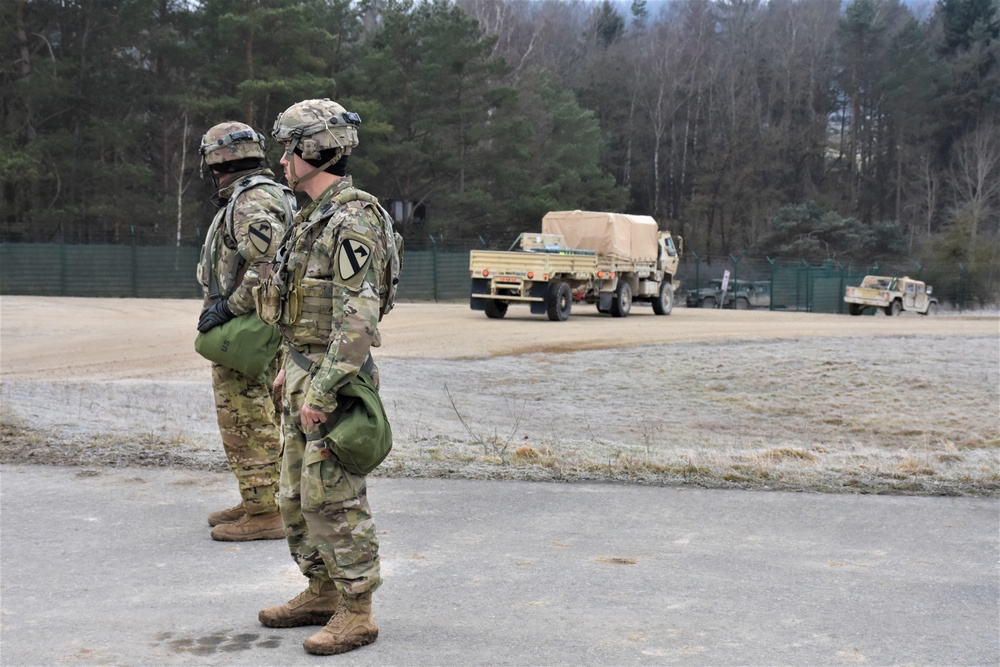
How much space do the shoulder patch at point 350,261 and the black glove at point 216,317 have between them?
67.1 inches

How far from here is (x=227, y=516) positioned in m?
5.95

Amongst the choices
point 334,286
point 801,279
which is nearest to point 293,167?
point 334,286

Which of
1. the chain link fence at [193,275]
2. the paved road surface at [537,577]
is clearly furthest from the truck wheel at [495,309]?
the paved road surface at [537,577]

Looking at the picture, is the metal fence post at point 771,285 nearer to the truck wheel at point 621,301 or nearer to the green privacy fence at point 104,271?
the green privacy fence at point 104,271

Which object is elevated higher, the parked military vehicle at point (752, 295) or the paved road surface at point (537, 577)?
the parked military vehicle at point (752, 295)

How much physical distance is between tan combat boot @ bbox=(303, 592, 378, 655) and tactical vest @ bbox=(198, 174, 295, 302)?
207 centimetres

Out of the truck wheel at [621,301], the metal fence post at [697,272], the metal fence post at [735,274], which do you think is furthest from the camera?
the metal fence post at [697,272]

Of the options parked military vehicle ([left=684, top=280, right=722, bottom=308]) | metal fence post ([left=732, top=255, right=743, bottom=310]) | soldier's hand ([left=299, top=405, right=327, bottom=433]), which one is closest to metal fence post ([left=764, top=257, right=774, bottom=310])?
metal fence post ([left=732, top=255, right=743, bottom=310])

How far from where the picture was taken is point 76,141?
43281 millimetres

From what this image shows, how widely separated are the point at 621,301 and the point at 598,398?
544 inches

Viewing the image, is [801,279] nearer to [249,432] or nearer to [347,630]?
[249,432]

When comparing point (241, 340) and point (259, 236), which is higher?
point (259, 236)

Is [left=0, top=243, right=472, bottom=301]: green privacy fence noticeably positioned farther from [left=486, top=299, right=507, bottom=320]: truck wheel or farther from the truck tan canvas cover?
[left=486, top=299, right=507, bottom=320]: truck wheel

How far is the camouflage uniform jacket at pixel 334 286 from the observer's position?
13.2ft
